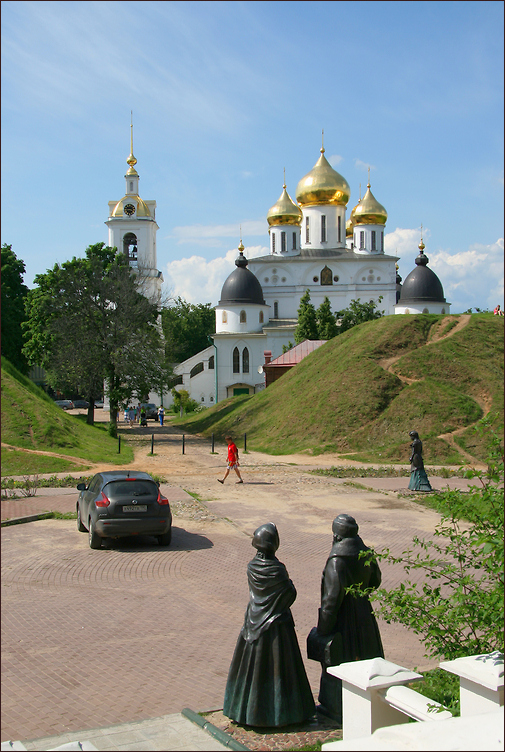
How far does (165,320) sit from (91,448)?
6191cm

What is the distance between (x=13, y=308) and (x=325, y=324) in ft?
78.3

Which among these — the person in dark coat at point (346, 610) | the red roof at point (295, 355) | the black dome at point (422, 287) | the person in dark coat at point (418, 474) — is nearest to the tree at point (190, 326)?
the black dome at point (422, 287)

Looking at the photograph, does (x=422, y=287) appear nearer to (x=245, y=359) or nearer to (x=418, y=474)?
(x=245, y=359)

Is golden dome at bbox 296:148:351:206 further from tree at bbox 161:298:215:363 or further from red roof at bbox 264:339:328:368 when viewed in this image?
tree at bbox 161:298:215:363

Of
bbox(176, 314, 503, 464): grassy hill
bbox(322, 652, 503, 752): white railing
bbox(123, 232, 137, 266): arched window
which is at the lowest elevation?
bbox(322, 652, 503, 752): white railing

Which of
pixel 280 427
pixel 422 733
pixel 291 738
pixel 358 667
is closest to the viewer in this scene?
pixel 422 733

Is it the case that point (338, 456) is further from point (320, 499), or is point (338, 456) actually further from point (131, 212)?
point (131, 212)

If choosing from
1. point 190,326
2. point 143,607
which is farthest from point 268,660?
point 190,326

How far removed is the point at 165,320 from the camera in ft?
282

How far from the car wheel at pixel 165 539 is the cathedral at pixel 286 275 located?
4486cm

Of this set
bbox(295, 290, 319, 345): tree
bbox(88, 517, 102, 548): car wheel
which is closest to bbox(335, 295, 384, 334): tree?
bbox(295, 290, 319, 345): tree

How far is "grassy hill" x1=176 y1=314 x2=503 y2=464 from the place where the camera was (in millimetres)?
26766

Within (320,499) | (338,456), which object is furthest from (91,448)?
(320,499)

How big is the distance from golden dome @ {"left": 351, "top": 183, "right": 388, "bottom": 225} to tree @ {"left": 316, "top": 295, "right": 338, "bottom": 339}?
1643 centimetres
